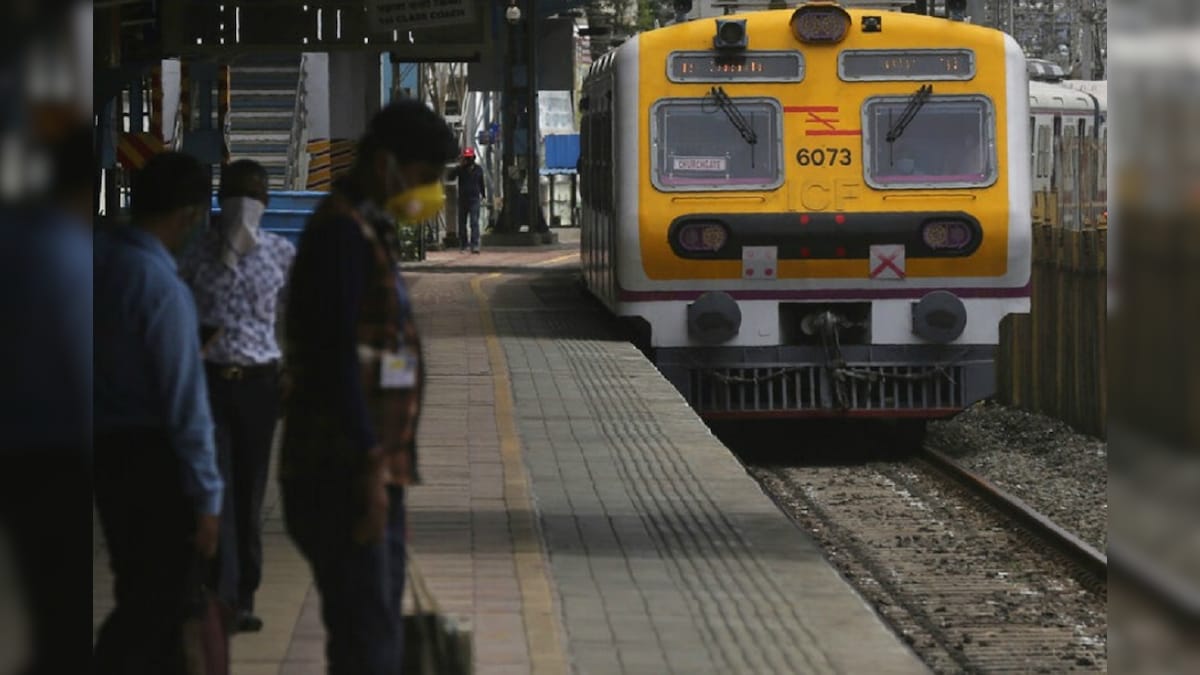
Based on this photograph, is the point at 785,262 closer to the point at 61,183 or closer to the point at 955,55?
the point at 955,55

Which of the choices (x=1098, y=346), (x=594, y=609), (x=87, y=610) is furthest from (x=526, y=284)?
(x=87, y=610)

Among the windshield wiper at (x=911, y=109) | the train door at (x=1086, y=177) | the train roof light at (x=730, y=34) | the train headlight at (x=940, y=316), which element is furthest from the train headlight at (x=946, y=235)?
the train door at (x=1086, y=177)

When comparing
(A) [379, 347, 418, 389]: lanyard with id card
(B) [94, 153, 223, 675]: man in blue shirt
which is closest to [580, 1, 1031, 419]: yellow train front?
(B) [94, 153, 223, 675]: man in blue shirt

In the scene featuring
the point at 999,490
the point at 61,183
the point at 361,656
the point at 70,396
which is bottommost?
the point at 999,490

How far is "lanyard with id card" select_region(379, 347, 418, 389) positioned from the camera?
4.46 metres

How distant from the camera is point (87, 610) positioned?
2883 mm

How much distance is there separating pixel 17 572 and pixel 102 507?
2192 millimetres

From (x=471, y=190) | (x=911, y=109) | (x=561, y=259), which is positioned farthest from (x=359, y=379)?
(x=471, y=190)

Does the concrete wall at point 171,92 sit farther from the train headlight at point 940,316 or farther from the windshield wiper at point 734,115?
the train headlight at point 940,316

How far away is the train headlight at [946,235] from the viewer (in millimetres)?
13734

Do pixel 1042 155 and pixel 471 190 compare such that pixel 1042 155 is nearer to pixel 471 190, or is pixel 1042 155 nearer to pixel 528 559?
pixel 471 190

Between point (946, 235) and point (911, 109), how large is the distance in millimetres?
865

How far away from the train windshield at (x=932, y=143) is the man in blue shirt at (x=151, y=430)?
9.53 metres

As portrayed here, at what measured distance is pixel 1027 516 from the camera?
464 inches
